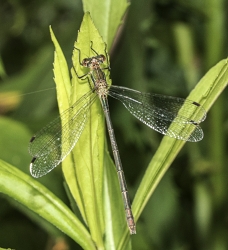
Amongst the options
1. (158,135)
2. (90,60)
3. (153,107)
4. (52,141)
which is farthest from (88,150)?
(158,135)

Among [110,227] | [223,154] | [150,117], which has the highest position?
[110,227]

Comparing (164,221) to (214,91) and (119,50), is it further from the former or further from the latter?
(214,91)

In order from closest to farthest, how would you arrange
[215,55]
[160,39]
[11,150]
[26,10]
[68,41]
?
1. [11,150]
2. [215,55]
3. [68,41]
4. [160,39]
5. [26,10]

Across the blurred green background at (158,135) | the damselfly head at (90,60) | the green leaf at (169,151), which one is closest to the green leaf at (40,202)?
the green leaf at (169,151)

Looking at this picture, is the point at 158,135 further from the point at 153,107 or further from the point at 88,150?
the point at 88,150

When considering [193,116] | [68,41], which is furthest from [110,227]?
[68,41]

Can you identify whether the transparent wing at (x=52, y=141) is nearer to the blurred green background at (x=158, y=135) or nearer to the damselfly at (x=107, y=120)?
the damselfly at (x=107, y=120)

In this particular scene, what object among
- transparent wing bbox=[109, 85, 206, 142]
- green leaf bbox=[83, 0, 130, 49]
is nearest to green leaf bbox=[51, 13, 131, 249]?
green leaf bbox=[83, 0, 130, 49]
